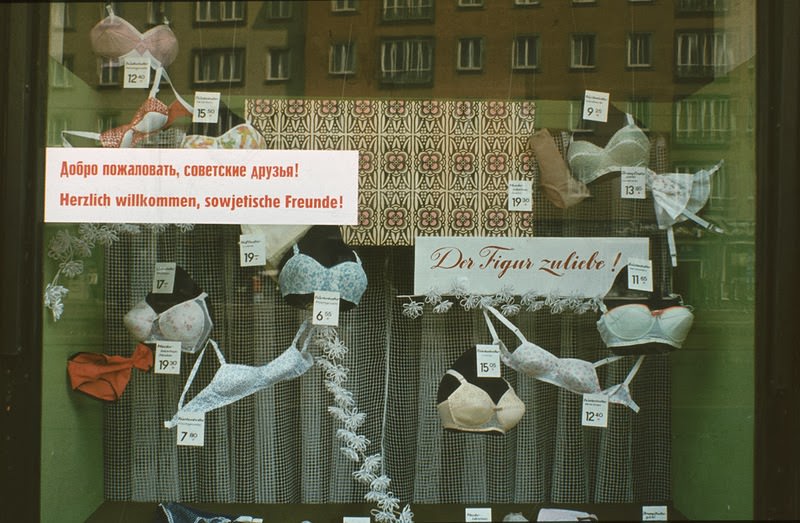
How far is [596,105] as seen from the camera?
310 cm

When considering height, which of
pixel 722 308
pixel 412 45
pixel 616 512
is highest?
pixel 412 45

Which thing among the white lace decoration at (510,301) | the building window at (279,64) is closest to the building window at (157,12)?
the building window at (279,64)

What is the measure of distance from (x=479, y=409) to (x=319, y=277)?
0.89 metres

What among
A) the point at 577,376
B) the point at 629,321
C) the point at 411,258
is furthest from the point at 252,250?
the point at 629,321

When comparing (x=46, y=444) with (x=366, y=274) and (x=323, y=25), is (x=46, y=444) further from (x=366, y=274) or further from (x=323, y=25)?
(x=323, y=25)

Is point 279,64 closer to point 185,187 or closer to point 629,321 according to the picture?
point 185,187

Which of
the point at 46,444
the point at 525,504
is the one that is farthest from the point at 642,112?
the point at 46,444

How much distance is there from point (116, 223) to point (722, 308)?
8.54 feet

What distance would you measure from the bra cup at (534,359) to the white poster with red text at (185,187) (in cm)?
98

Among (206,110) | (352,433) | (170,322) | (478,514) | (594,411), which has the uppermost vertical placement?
(206,110)

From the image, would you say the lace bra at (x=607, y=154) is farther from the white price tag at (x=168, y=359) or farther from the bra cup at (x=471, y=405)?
the white price tag at (x=168, y=359)

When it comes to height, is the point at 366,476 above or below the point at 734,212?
below

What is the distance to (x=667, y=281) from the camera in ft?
10.2

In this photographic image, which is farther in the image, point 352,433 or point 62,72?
point 352,433
